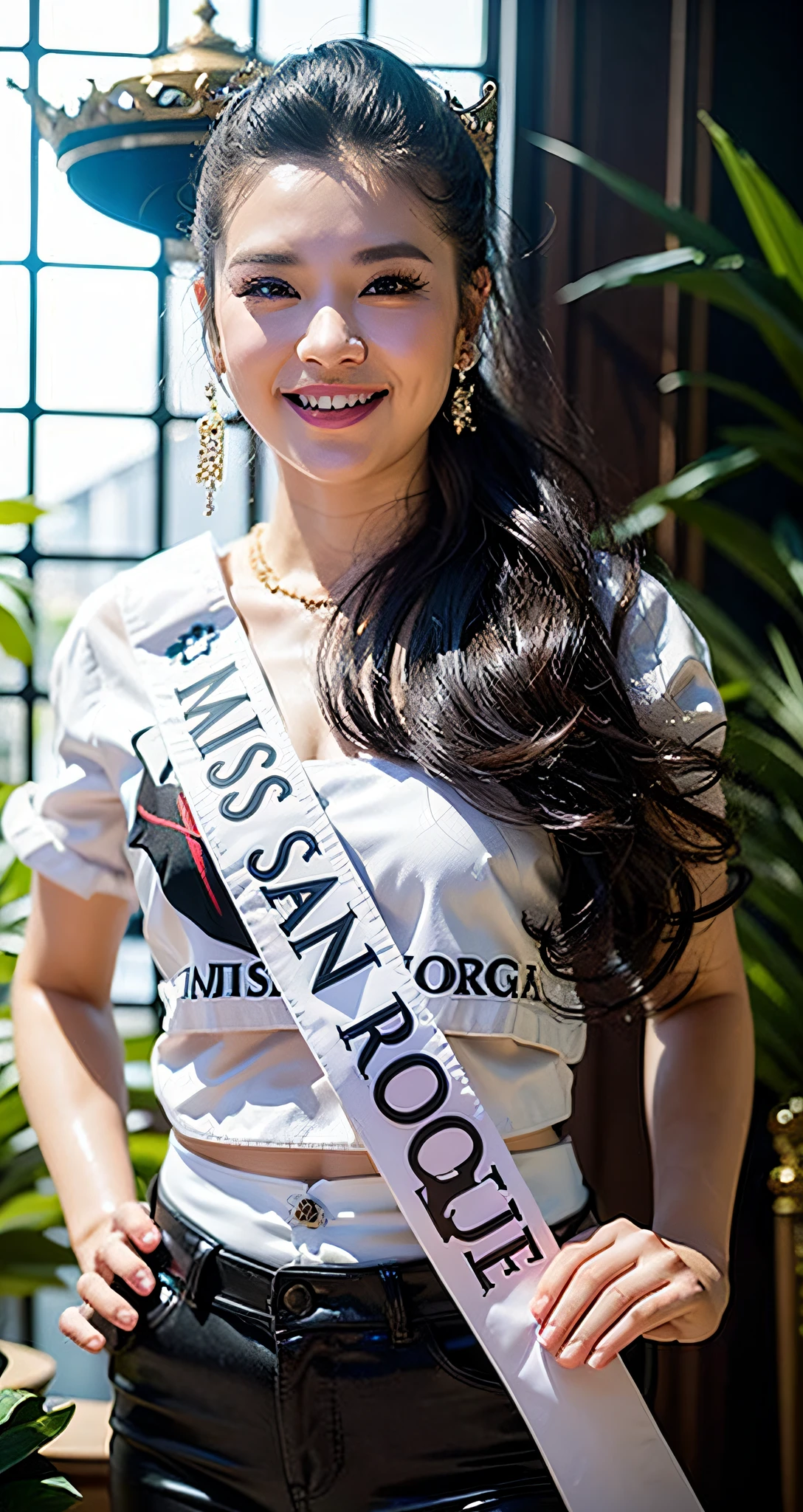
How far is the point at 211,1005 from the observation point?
1.16 meters

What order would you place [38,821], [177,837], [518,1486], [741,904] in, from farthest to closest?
1. [741,904]
2. [38,821]
3. [177,837]
4. [518,1486]

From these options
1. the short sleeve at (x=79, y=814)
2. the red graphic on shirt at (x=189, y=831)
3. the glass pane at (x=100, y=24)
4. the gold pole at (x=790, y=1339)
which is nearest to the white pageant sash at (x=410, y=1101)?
the red graphic on shirt at (x=189, y=831)

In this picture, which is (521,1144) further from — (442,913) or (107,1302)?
(107,1302)

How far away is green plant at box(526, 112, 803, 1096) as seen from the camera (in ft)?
5.49

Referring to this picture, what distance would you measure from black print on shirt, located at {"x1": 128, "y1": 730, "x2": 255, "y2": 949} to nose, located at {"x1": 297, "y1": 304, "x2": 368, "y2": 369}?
35 cm

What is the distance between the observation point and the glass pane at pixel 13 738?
2.44m

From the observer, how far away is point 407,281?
1.16m

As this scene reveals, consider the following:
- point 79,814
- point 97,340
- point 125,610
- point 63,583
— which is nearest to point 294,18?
point 97,340

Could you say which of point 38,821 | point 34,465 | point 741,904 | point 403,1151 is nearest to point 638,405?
point 741,904

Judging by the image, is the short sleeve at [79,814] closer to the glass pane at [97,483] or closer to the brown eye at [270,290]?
the brown eye at [270,290]

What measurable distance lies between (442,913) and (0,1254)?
1.23 m

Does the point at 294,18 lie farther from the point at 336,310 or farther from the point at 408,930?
the point at 408,930

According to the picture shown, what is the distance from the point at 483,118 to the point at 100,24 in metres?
1.24

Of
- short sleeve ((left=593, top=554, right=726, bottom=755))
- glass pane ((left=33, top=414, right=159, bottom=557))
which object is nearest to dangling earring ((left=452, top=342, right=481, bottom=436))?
short sleeve ((left=593, top=554, right=726, bottom=755))
